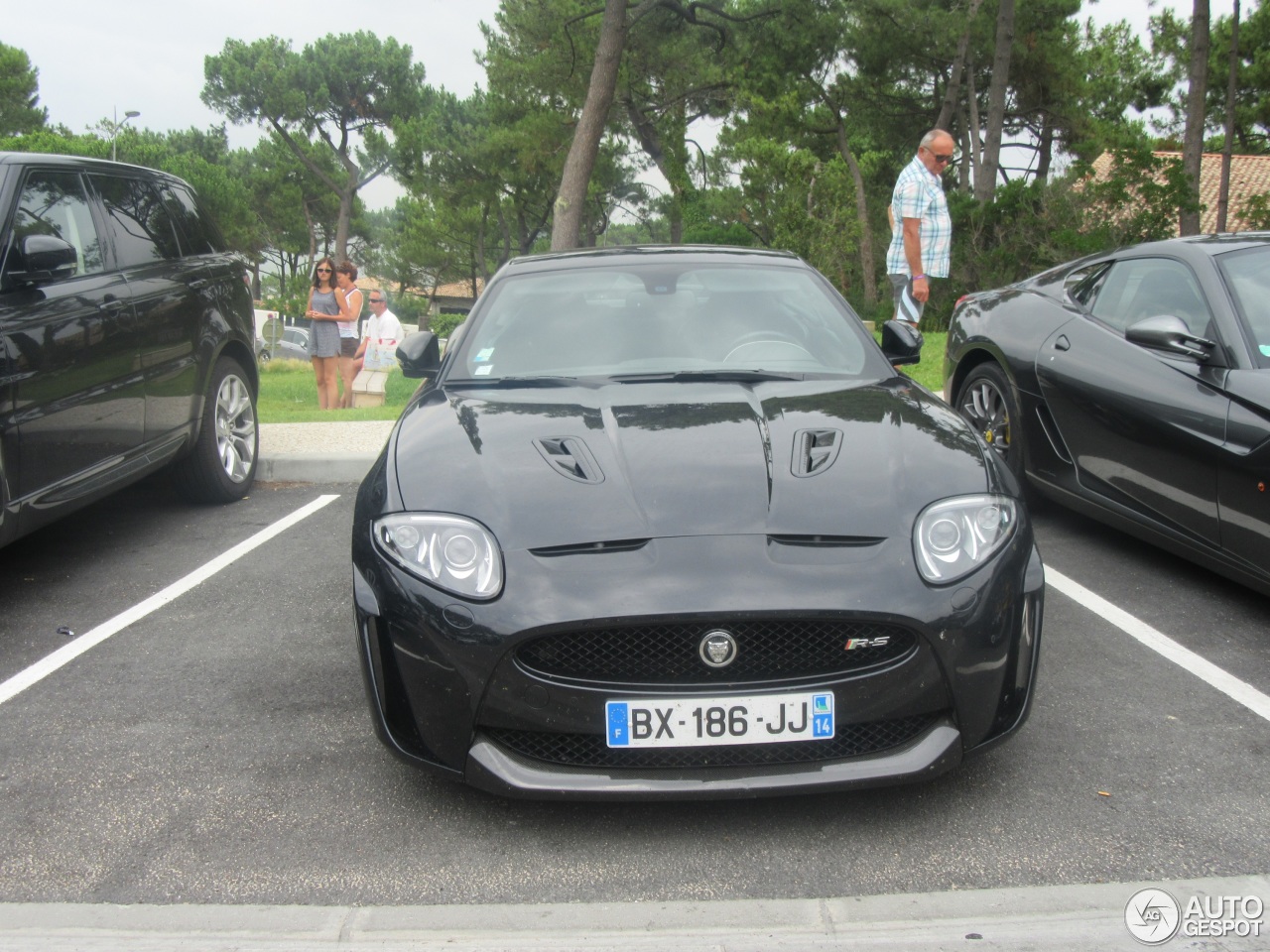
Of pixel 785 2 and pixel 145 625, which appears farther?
pixel 785 2

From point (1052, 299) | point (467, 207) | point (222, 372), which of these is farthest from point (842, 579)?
point (467, 207)

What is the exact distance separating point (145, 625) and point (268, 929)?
2276mm

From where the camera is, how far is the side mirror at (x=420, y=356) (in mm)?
4297

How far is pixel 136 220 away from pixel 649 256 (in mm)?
2678

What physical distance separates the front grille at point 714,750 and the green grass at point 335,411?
13.1 ft

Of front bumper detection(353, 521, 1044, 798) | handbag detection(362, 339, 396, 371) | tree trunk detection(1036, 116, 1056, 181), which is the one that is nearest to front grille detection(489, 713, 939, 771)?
front bumper detection(353, 521, 1044, 798)

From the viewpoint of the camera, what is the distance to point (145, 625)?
4.32 metres

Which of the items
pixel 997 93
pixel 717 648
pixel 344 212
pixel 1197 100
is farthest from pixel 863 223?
pixel 344 212

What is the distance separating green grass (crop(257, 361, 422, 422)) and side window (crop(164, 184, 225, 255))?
81.9 inches

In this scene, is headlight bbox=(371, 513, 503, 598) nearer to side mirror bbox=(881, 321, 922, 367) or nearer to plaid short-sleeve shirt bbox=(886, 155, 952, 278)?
side mirror bbox=(881, 321, 922, 367)

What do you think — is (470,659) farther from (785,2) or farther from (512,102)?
(512,102)

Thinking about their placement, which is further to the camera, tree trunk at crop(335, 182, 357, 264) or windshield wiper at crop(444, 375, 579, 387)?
tree trunk at crop(335, 182, 357, 264)

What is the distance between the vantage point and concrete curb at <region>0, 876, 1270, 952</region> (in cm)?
227

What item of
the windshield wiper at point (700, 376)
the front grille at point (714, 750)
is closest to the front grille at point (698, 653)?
the front grille at point (714, 750)
